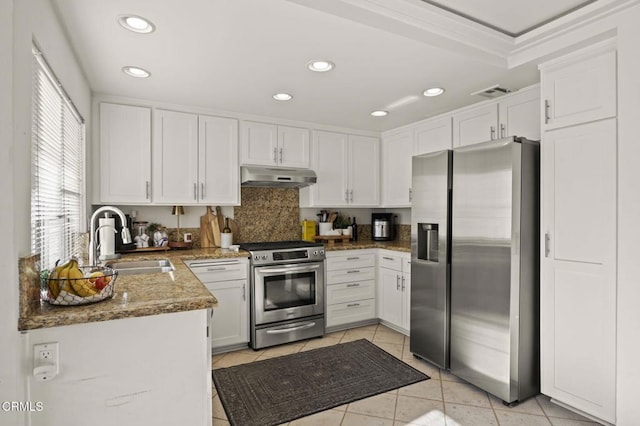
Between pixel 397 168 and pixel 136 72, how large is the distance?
112 inches

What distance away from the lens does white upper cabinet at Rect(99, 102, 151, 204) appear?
10.1 feet

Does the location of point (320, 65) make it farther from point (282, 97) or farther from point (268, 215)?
point (268, 215)

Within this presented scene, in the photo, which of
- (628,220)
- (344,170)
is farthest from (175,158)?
(628,220)

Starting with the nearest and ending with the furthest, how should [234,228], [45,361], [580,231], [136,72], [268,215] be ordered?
[45,361] < [580,231] < [136,72] < [234,228] < [268,215]

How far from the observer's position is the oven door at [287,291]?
3.35m

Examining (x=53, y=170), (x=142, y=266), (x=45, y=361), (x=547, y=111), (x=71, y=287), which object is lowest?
(x=45, y=361)

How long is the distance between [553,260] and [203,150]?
304 cm

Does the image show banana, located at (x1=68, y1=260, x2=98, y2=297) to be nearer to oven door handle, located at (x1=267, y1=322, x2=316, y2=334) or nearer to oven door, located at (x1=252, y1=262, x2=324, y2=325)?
oven door, located at (x1=252, y1=262, x2=324, y2=325)

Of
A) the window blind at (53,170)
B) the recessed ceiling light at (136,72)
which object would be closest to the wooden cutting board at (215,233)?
the window blind at (53,170)

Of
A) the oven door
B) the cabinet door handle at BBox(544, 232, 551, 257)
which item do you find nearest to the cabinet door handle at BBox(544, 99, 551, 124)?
the cabinet door handle at BBox(544, 232, 551, 257)

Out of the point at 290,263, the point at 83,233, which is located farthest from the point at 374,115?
the point at 83,233

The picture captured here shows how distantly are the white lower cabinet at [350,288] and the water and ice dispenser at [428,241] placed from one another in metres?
1.00

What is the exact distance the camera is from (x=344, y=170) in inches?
167

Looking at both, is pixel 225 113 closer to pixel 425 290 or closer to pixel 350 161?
pixel 350 161
